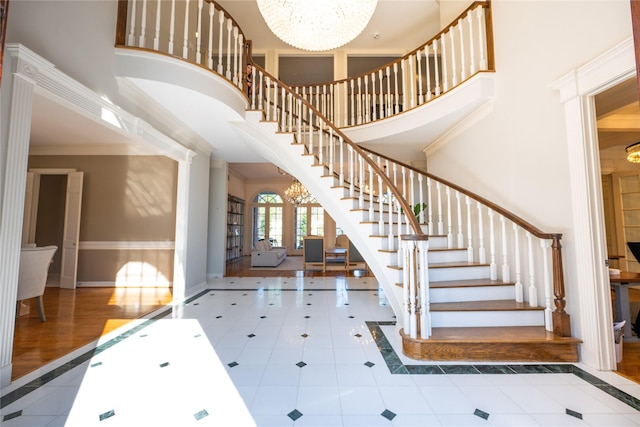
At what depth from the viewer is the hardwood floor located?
2.35 m

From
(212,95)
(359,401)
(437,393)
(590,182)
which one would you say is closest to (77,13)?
(212,95)

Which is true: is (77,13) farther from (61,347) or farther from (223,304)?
(223,304)

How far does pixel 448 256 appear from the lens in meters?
3.50

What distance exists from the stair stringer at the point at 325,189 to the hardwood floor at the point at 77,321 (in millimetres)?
1994

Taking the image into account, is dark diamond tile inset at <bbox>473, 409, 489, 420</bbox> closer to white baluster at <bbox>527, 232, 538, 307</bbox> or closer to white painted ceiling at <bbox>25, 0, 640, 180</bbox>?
white baluster at <bbox>527, 232, 538, 307</bbox>

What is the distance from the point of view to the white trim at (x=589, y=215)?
2.18 m

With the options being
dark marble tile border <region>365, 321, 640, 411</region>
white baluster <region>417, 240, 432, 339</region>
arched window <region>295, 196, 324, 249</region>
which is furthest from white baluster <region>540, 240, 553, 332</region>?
arched window <region>295, 196, 324, 249</region>

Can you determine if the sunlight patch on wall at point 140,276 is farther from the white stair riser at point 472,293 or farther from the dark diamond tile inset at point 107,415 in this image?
the white stair riser at point 472,293

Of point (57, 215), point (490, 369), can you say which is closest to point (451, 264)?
point (490, 369)

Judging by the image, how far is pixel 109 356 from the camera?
2.44 m

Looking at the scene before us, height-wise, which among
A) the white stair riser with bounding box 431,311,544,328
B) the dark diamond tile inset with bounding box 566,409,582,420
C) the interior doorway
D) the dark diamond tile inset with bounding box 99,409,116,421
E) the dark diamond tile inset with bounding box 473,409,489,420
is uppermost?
the interior doorway

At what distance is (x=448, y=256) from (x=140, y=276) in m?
5.66

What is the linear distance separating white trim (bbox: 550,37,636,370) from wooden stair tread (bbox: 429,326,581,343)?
165 mm

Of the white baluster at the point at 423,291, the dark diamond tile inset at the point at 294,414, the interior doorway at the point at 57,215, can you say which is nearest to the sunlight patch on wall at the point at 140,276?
the interior doorway at the point at 57,215
